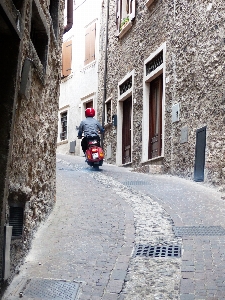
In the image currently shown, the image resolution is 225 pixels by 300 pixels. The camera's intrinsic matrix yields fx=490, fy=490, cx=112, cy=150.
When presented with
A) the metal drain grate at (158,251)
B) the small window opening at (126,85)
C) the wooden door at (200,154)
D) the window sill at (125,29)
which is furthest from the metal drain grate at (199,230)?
the window sill at (125,29)

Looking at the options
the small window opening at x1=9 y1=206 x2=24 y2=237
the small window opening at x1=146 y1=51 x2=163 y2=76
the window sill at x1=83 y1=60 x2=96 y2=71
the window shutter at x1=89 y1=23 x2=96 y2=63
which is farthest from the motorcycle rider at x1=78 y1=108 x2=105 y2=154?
the window shutter at x1=89 y1=23 x2=96 y2=63

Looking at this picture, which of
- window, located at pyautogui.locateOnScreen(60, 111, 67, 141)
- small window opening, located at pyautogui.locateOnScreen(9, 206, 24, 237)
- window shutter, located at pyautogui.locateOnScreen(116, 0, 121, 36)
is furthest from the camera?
window, located at pyautogui.locateOnScreen(60, 111, 67, 141)

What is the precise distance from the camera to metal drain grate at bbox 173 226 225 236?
19.0 ft

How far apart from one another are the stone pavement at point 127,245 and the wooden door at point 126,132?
670cm

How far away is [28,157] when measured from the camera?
513 centimetres

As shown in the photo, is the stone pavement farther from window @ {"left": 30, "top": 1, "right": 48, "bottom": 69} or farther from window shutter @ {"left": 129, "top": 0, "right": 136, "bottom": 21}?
window shutter @ {"left": 129, "top": 0, "right": 136, "bottom": 21}

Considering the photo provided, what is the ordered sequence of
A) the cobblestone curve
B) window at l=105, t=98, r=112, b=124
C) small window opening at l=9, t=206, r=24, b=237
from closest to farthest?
1. the cobblestone curve
2. small window opening at l=9, t=206, r=24, b=237
3. window at l=105, t=98, r=112, b=124

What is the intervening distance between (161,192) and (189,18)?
4.38 metres

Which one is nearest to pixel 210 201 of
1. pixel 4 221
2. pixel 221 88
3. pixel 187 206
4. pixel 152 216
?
pixel 187 206

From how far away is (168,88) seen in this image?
11.8 meters

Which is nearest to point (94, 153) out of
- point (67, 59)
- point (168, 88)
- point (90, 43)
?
point (168, 88)

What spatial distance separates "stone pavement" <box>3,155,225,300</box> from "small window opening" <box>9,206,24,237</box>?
354mm

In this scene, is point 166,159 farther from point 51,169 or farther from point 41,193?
point 41,193

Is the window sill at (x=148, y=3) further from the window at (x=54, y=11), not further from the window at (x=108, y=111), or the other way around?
the window at (x=54, y=11)
